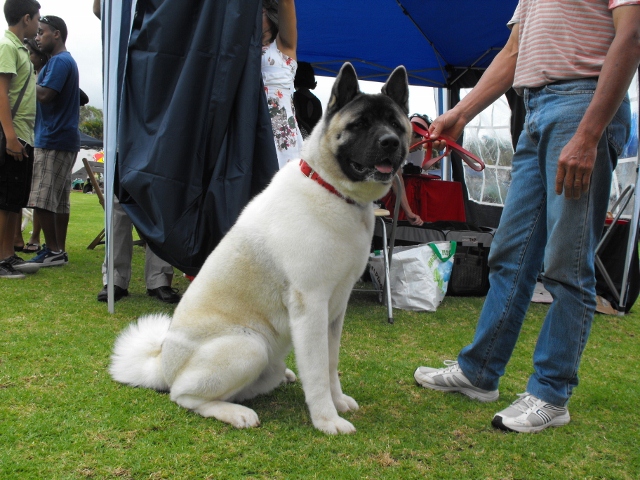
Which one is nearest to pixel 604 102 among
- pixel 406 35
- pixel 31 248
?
pixel 406 35

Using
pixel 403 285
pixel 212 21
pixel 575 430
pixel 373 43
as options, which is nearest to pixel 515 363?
pixel 575 430

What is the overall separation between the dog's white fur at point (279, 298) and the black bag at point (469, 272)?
128 inches

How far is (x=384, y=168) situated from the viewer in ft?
7.09

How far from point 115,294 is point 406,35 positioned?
5341 mm

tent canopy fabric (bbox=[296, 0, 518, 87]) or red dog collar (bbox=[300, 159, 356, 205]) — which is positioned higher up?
tent canopy fabric (bbox=[296, 0, 518, 87])

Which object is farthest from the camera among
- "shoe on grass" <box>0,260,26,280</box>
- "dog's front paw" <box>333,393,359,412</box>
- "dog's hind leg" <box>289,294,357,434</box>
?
"shoe on grass" <box>0,260,26,280</box>

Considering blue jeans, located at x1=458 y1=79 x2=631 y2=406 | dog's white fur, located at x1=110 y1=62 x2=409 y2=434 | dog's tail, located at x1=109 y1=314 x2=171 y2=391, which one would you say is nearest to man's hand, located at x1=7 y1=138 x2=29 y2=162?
dog's tail, located at x1=109 y1=314 x2=171 y2=391

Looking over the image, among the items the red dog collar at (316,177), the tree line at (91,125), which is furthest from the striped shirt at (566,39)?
the tree line at (91,125)

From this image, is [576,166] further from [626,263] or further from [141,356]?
[626,263]

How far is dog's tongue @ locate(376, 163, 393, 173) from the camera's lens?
2.15 meters

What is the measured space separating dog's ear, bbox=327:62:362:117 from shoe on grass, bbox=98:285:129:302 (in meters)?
2.73

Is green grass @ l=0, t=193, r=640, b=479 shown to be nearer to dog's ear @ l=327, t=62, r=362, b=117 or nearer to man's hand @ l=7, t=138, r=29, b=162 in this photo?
dog's ear @ l=327, t=62, r=362, b=117

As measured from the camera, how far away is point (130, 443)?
6.29ft

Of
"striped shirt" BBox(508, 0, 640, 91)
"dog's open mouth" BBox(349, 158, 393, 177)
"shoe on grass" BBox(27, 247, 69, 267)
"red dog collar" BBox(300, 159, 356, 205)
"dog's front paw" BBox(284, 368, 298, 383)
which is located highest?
"striped shirt" BBox(508, 0, 640, 91)
